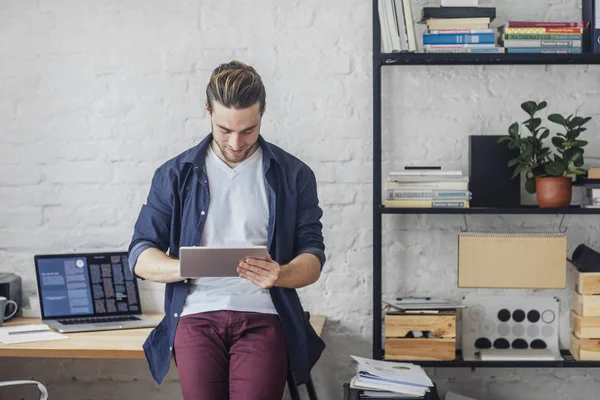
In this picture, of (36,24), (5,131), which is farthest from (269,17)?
(5,131)

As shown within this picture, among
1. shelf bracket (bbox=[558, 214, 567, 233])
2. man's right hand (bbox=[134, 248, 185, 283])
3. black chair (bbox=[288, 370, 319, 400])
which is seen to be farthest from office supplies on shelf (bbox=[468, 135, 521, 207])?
man's right hand (bbox=[134, 248, 185, 283])

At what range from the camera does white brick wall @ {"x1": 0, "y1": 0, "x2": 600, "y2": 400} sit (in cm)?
333

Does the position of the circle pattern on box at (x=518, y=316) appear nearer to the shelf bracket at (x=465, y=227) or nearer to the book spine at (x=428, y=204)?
the shelf bracket at (x=465, y=227)

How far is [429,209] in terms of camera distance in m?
3.05

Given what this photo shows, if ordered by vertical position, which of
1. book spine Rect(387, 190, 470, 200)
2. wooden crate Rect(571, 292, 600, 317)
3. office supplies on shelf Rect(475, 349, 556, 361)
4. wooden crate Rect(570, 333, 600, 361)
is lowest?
office supplies on shelf Rect(475, 349, 556, 361)

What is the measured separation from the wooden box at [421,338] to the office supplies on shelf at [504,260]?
0.17 metres

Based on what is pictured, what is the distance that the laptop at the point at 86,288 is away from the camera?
3295 millimetres

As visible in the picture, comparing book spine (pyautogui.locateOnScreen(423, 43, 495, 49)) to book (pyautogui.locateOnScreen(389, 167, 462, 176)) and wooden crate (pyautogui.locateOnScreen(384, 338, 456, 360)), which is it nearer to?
book (pyautogui.locateOnScreen(389, 167, 462, 176))

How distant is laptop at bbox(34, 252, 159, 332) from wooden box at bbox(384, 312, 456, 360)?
0.95 metres

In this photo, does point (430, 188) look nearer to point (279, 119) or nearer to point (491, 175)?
point (491, 175)

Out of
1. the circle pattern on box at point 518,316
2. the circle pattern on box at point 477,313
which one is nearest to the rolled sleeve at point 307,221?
the circle pattern on box at point 477,313

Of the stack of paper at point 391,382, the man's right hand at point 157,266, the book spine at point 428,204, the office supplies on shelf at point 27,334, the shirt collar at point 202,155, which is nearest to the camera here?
the man's right hand at point 157,266

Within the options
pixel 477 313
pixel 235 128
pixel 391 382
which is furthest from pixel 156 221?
pixel 477 313

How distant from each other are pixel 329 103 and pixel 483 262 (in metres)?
0.88
